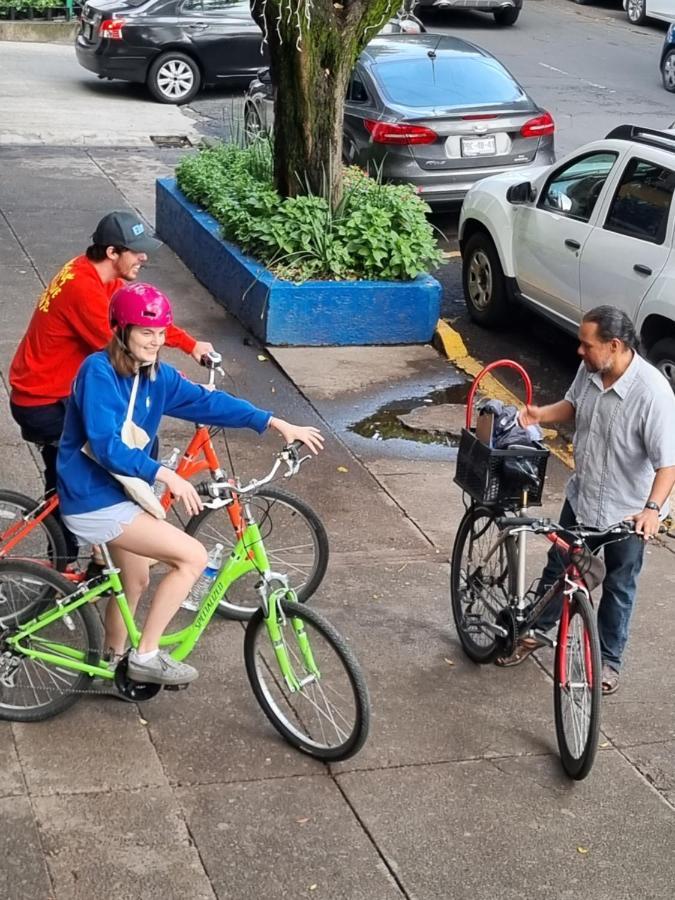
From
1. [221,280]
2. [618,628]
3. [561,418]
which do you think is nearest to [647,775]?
[618,628]

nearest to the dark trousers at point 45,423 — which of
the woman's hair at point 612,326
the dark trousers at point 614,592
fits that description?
the dark trousers at point 614,592

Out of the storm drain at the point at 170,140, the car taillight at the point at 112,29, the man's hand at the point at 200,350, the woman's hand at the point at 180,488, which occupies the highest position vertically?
the woman's hand at the point at 180,488

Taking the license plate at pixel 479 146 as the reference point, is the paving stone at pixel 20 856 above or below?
below

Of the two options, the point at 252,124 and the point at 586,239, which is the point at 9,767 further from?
the point at 252,124

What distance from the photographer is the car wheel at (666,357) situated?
8.48m

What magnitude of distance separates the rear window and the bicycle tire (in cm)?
799

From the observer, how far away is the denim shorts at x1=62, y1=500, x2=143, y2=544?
4.75 m

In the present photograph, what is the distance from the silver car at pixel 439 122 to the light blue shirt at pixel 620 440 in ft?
23.5

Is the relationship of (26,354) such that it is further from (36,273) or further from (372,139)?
(372,139)

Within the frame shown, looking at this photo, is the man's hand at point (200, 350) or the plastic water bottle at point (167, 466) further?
the man's hand at point (200, 350)

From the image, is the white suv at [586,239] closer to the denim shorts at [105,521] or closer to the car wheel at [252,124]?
the car wheel at [252,124]

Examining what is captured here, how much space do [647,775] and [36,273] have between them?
7390 mm

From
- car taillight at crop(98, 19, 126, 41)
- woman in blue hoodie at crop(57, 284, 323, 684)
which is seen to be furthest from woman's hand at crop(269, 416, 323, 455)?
car taillight at crop(98, 19, 126, 41)

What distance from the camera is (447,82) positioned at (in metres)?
13.0
